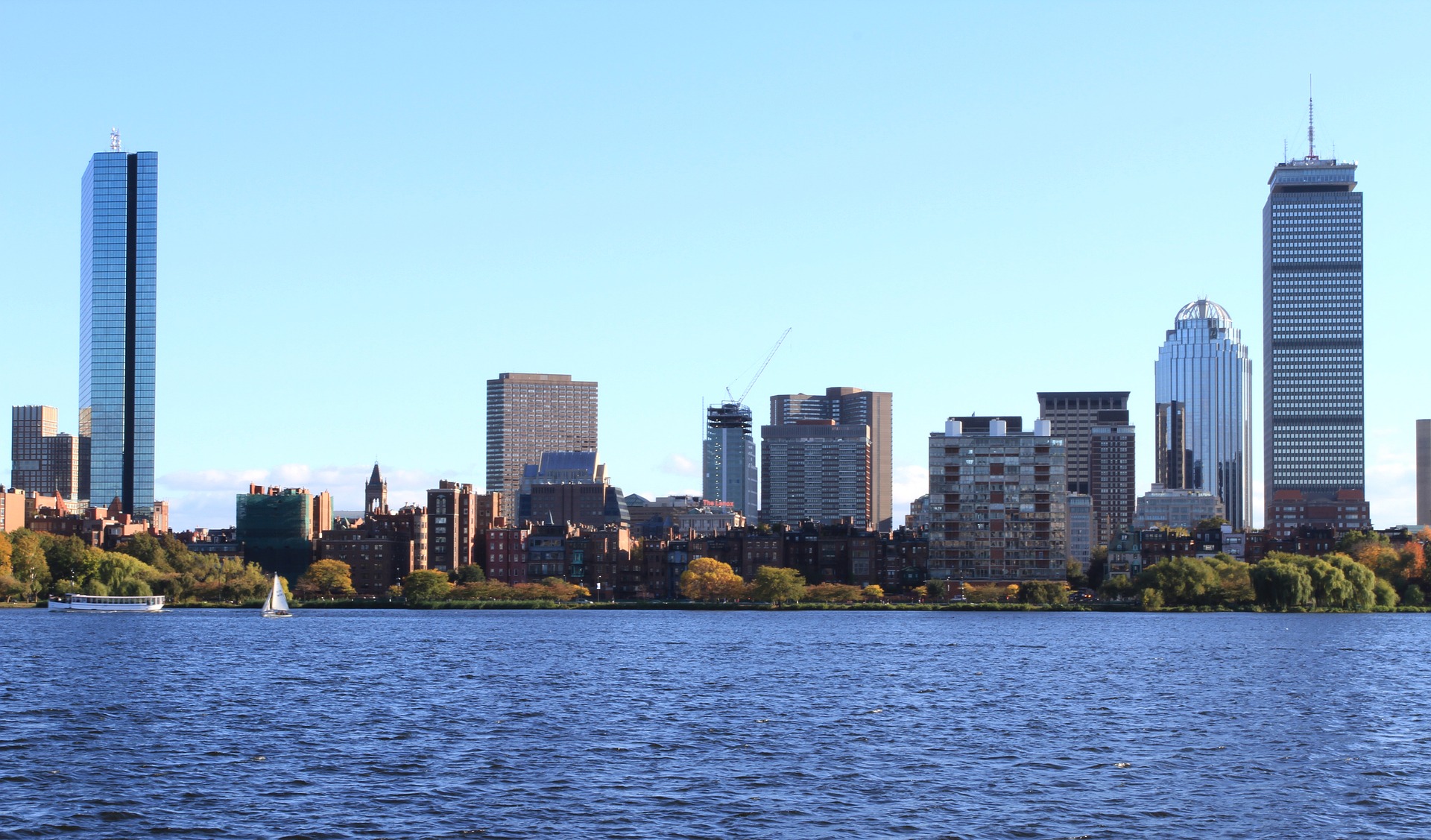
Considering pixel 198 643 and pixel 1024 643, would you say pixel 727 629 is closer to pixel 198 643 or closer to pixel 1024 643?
pixel 1024 643

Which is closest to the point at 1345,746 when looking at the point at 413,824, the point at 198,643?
the point at 413,824

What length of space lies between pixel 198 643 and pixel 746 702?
7393cm

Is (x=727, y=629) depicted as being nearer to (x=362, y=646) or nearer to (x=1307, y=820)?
(x=362, y=646)

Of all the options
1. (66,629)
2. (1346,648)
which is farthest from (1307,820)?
(66,629)

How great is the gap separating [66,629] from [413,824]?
135512mm

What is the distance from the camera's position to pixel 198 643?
151 m

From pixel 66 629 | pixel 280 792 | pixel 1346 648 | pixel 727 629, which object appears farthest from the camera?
pixel 727 629

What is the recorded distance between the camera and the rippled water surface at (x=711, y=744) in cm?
5622

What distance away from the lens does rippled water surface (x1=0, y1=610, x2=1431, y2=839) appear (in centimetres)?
5622

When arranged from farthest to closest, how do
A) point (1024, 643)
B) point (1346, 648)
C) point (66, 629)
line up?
point (66, 629)
point (1024, 643)
point (1346, 648)

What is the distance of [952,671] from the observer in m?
120

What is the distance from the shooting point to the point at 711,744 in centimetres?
7506

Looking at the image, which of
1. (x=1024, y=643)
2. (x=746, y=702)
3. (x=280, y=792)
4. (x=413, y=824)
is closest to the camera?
(x=413, y=824)

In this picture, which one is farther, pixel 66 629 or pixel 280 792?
pixel 66 629
